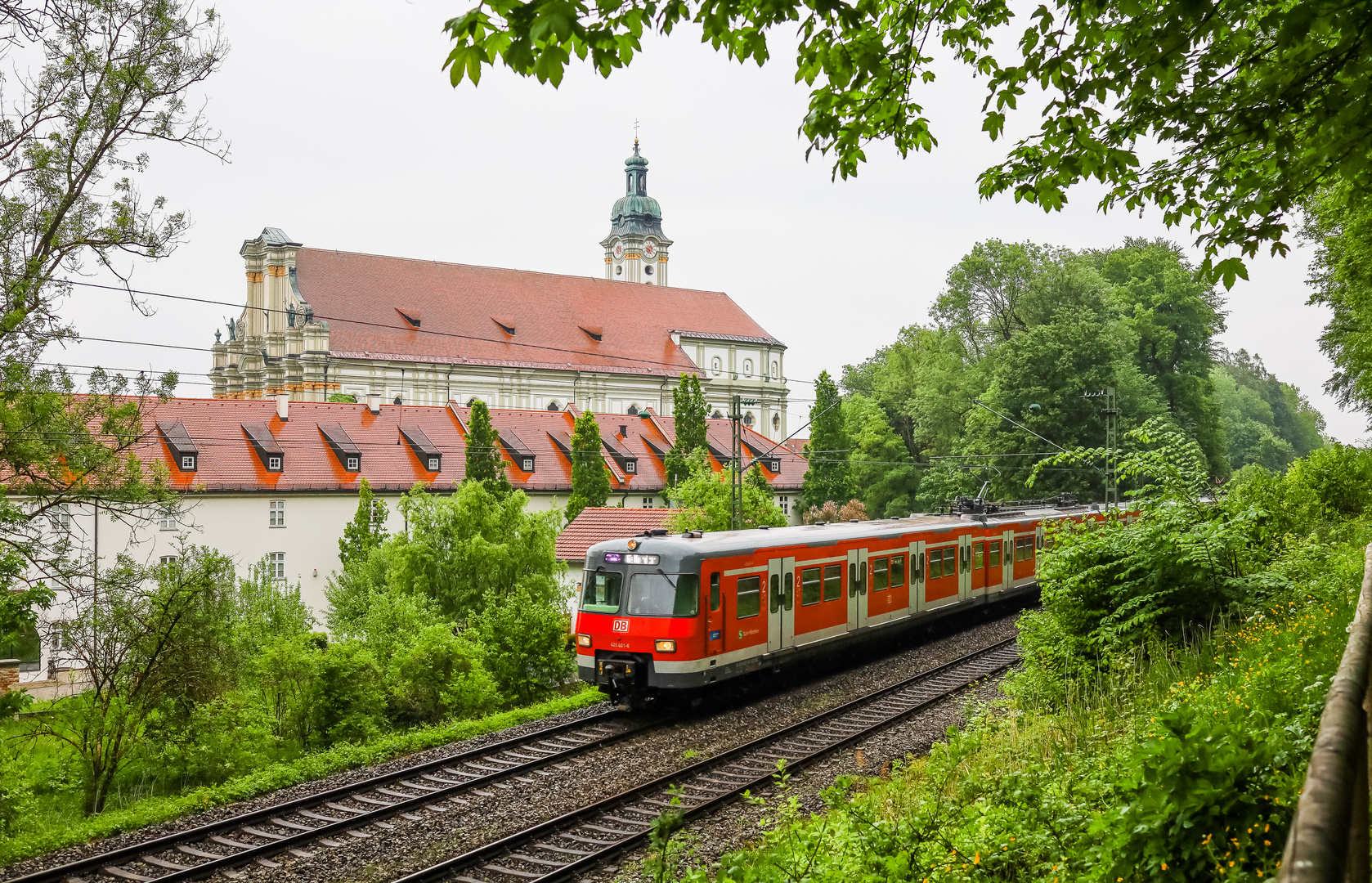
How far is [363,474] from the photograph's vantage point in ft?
144

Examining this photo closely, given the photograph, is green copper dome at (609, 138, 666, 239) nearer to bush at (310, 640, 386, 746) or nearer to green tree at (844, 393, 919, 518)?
green tree at (844, 393, 919, 518)

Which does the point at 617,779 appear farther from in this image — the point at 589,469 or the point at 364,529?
the point at 589,469

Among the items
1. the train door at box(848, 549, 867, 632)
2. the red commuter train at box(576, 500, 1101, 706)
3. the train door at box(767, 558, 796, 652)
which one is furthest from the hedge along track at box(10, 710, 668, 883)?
the train door at box(848, 549, 867, 632)

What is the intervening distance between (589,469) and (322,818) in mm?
35718

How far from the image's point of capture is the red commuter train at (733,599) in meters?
14.6

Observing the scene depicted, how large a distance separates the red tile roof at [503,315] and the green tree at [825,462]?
23804 mm

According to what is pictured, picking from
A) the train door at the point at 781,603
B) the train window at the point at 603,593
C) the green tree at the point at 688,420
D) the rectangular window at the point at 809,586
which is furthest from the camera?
the green tree at the point at 688,420

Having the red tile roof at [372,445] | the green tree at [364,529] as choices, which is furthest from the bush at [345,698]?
the red tile roof at [372,445]

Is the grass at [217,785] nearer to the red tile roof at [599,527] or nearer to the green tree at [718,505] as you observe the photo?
the green tree at [718,505]

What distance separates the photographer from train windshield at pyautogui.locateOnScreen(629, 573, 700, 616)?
14547 mm

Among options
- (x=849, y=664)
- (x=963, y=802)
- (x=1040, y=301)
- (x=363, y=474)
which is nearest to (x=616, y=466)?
(x=363, y=474)

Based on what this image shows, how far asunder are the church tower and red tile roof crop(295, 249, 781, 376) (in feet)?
64.5

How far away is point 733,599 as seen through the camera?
15.3 m

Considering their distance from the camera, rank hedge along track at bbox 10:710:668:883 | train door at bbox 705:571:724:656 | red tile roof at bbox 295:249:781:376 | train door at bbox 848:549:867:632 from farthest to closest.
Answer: red tile roof at bbox 295:249:781:376
train door at bbox 848:549:867:632
train door at bbox 705:571:724:656
hedge along track at bbox 10:710:668:883
